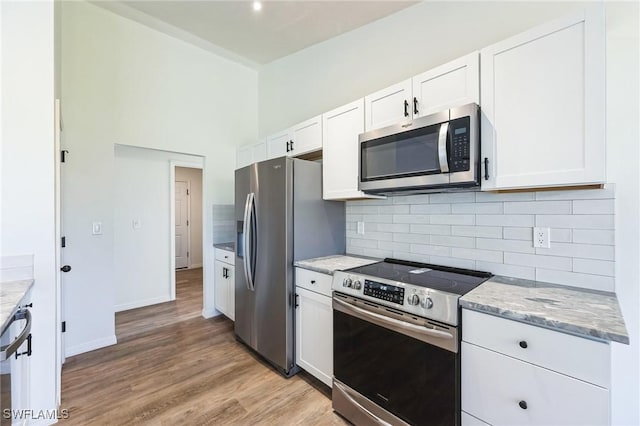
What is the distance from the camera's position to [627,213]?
1379 mm

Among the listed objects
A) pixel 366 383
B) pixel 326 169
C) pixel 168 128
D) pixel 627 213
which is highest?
pixel 168 128

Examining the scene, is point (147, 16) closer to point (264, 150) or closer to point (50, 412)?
point (264, 150)

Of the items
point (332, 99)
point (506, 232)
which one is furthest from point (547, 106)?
point (332, 99)

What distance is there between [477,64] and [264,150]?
232 centimetres

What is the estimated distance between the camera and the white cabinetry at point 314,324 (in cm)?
204

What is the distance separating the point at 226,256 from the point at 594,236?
3.11 metres

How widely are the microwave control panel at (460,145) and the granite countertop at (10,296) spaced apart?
2146mm

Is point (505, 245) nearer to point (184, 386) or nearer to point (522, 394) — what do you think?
point (522, 394)

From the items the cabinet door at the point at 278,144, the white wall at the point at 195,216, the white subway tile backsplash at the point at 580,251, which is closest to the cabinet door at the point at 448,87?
the white subway tile backsplash at the point at 580,251

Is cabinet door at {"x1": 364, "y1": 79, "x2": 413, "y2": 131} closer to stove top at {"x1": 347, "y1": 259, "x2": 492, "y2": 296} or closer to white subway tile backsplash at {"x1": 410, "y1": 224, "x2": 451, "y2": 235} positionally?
white subway tile backsplash at {"x1": 410, "y1": 224, "x2": 451, "y2": 235}

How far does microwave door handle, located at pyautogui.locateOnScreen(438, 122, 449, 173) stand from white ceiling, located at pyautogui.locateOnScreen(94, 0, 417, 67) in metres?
1.50

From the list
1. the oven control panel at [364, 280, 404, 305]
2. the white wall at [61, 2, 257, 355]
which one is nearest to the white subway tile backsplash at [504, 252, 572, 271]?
the oven control panel at [364, 280, 404, 305]

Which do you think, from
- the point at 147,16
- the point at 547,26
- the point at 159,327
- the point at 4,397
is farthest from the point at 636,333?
the point at 147,16

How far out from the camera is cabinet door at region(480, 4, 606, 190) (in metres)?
1.25
